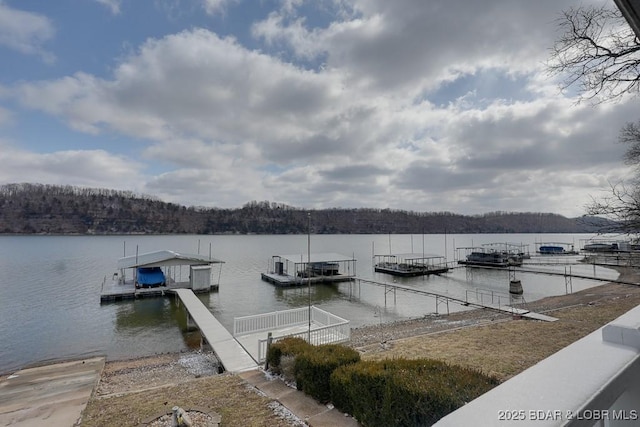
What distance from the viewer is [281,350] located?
26.6 ft

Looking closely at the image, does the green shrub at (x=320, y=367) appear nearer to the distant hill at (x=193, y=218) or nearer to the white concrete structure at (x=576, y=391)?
the white concrete structure at (x=576, y=391)

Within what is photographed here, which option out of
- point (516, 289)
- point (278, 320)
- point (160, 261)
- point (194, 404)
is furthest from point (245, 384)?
point (516, 289)

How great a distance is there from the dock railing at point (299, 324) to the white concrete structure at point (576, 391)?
1023 cm

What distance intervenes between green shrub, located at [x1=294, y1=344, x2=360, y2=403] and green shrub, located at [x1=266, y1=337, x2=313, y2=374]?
2.48 feet

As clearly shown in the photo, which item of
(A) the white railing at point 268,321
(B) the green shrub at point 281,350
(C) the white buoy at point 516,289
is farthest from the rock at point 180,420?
(C) the white buoy at point 516,289

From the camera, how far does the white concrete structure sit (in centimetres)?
93

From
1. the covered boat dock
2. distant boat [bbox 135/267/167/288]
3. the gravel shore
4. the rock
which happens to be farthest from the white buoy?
distant boat [bbox 135/267/167/288]

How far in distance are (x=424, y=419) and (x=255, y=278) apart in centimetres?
3608

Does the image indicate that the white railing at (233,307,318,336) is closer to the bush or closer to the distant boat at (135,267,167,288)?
the bush

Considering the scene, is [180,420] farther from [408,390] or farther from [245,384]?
[408,390]

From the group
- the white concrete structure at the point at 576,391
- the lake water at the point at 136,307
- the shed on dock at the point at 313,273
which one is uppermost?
the white concrete structure at the point at 576,391

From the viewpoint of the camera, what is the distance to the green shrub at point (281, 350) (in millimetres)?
7686

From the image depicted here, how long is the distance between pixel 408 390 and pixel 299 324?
10.8 m

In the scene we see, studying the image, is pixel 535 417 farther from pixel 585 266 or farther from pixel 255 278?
pixel 585 266
